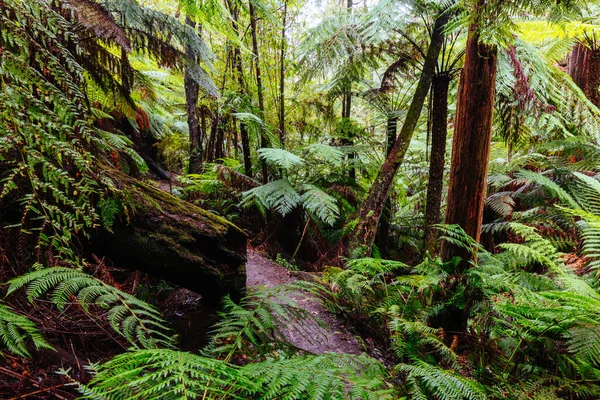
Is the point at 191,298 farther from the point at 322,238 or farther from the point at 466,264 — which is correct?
the point at 322,238

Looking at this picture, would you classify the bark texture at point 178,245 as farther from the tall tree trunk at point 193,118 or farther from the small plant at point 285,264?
the tall tree trunk at point 193,118

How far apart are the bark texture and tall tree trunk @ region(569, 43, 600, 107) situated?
6178 millimetres

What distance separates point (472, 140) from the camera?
7.64 ft

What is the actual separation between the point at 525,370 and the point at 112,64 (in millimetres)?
3359

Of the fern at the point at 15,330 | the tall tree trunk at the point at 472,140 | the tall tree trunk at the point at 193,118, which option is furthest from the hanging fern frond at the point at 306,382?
the tall tree trunk at the point at 193,118

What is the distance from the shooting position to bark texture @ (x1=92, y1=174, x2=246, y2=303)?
6.30ft

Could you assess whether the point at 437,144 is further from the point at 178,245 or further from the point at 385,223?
the point at 178,245

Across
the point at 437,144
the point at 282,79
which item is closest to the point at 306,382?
the point at 437,144

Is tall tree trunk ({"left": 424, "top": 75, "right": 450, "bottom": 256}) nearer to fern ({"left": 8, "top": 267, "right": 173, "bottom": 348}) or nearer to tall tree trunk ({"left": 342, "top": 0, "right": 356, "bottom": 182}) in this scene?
tall tree trunk ({"left": 342, "top": 0, "right": 356, "bottom": 182})

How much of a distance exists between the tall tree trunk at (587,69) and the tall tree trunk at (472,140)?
4.25m

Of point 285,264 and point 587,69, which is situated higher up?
point 587,69

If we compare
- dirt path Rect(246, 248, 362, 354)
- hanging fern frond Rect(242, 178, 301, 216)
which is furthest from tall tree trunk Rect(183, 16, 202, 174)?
dirt path Rect(246, 248, 362, 354)

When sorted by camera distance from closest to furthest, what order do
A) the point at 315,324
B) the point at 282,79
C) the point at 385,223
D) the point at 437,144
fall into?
the point at 315,324 → the point at 437,144 → the point at 282,79 → the point at 385,223

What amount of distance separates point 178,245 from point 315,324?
4.69 feet
